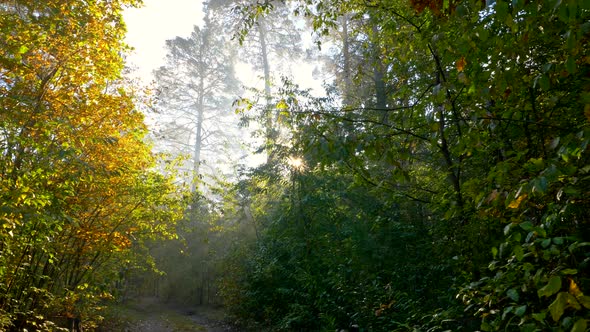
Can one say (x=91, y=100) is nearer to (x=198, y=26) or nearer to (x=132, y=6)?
(x=132, y=6)

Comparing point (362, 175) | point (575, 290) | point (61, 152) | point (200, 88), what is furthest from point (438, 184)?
point (200, 88)

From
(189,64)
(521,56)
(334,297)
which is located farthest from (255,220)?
(189,64)

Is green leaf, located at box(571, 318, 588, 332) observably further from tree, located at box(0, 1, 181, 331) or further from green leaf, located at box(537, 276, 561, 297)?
tree, located at box(0, 1, 181, 331)

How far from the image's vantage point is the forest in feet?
8.06

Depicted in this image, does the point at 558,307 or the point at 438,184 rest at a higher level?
the point at 438,184

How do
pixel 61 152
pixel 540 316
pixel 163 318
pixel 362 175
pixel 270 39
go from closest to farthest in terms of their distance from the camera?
pixel 540 316 → pixel 362 175 → pixel 61 152 → pixel 163 318 → pixel 270 39

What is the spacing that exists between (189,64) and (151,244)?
14.4m

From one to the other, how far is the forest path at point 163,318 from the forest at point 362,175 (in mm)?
1752

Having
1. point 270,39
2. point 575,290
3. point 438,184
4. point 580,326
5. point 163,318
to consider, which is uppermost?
point 270,39

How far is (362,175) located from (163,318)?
17.3 metres

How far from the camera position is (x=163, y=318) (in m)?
17.9

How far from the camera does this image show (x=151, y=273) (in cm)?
2380

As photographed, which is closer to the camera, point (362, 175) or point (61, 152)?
point (362, 175)

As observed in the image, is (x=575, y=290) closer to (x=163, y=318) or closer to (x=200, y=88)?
(x=163, y=318)
